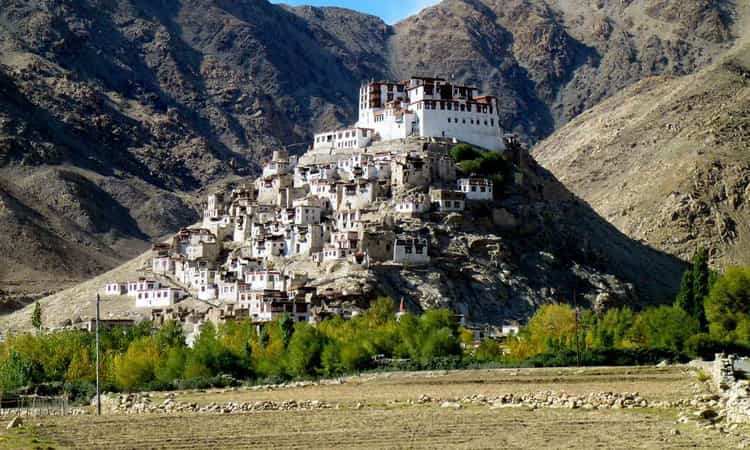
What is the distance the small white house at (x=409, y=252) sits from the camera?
8750 cm

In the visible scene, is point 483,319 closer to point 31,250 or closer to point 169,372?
point 169,372

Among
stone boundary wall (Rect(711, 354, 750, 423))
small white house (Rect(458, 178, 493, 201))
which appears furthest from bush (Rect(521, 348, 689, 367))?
small white house (Rect(458, 178, 493, 201))

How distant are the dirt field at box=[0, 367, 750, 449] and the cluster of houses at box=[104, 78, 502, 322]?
34.9 metres

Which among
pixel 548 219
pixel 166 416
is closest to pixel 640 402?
pixel 166 416

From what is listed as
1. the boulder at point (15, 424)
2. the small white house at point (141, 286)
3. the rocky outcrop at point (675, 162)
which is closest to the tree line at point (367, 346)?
the small white house at point (141, 286)

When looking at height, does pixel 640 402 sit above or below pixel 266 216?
below

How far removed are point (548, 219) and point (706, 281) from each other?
20819 mm

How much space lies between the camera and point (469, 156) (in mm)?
99750

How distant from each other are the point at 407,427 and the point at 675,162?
4493 inches

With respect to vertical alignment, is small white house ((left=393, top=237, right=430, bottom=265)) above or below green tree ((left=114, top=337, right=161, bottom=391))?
above

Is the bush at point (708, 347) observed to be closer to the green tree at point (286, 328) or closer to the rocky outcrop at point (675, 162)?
the green tree at point (286, 328)

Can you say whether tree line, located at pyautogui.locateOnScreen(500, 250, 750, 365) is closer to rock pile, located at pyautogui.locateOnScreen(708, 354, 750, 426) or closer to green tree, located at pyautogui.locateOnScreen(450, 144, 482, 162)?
rock pile, located at pyautogui.locateOnScreen(708, 354, 750, 426)

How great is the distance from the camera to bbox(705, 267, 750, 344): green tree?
246ft

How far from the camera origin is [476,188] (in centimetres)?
9550
